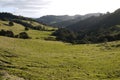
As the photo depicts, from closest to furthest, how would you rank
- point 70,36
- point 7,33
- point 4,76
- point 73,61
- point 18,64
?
point 4,76 < point 18,64 < point 73,61 < point 7,33 < point 70,36

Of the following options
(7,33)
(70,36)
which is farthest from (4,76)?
(70,36)

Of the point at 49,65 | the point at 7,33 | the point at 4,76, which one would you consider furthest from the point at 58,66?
the point at 7,33

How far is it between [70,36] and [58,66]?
8900 centimetres

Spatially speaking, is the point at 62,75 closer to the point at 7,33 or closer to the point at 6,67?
the point at 6,67

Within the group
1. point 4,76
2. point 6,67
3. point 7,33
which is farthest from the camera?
point 7,33

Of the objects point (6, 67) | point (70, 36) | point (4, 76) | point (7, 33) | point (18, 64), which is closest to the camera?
point (4, 76)

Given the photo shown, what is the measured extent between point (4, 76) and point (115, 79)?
18822 millimetres

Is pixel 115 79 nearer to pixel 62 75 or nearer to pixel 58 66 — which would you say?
pixel 62 75

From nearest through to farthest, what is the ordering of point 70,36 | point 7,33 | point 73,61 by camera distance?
point 73,61 → point 7,33 → point 70,36

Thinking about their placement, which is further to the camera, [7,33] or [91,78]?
[7,33]

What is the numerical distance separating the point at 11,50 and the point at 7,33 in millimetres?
45866

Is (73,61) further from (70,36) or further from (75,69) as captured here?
(70,36)

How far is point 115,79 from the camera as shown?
153 feet

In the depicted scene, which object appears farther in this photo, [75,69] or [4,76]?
[75,69]
